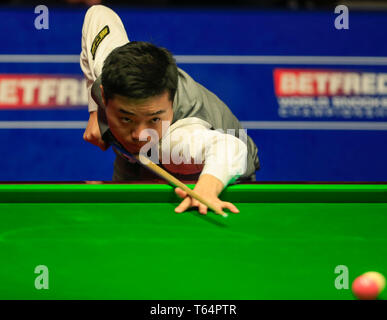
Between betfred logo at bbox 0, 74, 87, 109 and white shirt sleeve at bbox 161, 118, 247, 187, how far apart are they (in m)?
2.25

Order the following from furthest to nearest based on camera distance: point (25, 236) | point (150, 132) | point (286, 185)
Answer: point (150, 132)
point (286, 185)
point (25, 236)

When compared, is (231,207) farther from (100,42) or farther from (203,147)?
(100,42)

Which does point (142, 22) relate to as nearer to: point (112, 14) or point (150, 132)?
point (112, 14)

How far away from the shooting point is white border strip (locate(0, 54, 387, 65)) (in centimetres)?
426

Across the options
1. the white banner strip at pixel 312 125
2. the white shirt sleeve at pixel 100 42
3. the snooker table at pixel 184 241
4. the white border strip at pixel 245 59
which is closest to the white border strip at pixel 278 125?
the white banner strip at pixel 312 125

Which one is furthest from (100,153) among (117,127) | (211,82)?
(117,127)

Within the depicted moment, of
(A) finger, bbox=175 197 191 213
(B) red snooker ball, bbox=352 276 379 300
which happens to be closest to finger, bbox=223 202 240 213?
(A) finger, bbox=175 197 191 213

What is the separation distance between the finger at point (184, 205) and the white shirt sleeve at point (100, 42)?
90 cm

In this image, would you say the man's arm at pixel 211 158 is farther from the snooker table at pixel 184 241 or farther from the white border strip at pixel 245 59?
the white border strip at pixel 245 59

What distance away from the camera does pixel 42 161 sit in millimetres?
4266

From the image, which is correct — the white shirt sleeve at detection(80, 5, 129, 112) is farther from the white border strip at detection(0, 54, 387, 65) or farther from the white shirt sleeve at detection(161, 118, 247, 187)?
the white border strip at detection(0, 54, 387, 65)

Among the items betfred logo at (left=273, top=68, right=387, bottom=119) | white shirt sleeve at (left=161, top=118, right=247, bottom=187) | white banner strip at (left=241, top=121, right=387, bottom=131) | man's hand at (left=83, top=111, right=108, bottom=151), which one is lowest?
white shirt sleeve at (left=161, top=118, right=247, bottom=187)

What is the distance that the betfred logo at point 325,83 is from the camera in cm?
430
